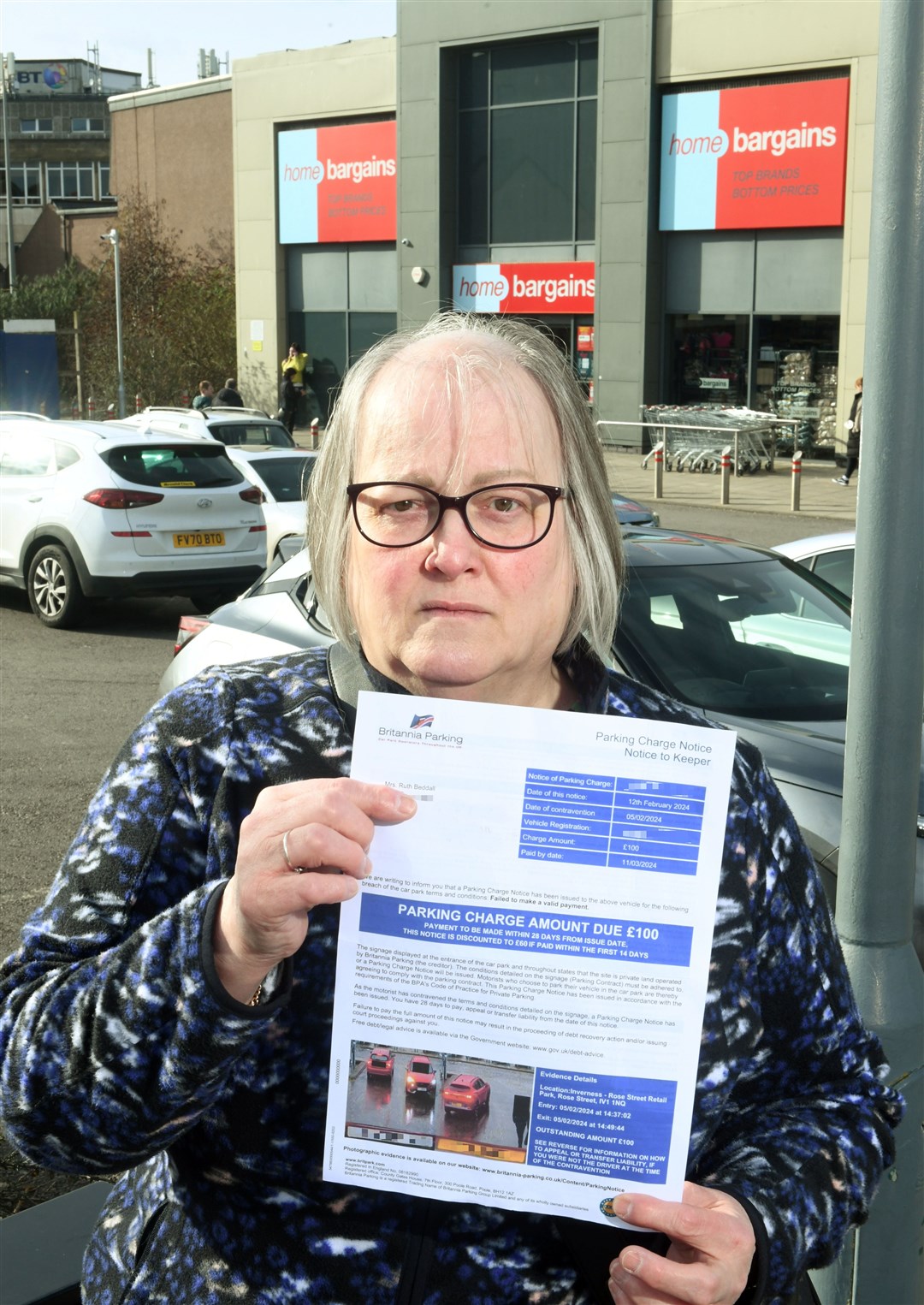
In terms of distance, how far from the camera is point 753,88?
27562 millimetres

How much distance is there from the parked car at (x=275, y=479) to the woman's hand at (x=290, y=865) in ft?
37.8

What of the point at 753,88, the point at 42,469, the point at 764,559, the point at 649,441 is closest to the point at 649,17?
the point at 753,88

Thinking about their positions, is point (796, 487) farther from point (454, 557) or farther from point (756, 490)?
point (454, 557)

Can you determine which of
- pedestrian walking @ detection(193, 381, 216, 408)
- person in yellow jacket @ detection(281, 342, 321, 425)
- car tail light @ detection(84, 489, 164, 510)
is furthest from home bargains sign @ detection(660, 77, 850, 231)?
car tail light @ detection(84, 489, 164, 510)

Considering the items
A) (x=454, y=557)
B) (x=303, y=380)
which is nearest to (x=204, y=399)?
(x=303, y=380)

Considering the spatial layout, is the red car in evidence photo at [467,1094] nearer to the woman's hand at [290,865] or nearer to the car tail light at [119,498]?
the woman's hand at [290,865]

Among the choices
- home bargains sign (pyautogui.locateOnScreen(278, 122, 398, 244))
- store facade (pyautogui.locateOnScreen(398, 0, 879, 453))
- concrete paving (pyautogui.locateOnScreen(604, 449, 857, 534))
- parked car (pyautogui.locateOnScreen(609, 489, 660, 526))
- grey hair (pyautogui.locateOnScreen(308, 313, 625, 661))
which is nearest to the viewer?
grey hair (pyautogui.locateOnScreen(308, 313, 625, 661))

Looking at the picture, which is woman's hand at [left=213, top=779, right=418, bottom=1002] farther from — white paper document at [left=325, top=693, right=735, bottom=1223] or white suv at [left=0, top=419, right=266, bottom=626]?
white suv at [left=0, top=419, right=266, bottom=626]

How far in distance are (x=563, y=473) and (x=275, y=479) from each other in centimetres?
1320

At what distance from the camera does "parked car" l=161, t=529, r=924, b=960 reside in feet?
15.7

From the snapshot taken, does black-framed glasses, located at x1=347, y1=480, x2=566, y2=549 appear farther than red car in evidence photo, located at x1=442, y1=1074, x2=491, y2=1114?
Yes

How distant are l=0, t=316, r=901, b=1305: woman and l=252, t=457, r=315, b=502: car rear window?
1263 cm

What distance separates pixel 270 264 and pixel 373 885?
36899 mm

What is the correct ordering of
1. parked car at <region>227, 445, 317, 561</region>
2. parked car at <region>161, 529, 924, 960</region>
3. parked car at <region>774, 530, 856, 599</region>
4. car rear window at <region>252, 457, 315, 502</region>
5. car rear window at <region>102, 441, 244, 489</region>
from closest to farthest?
parked car at <region>161, 529, 924, 960</region> → parked car at <region>774, 530, 856, 599</region> → car rear window at <region>102, 441, 244, 489</region> → parked car at <region>227, 445, 317, 561</region> → car rear window at <region>252, 457, 315, 502</region>
